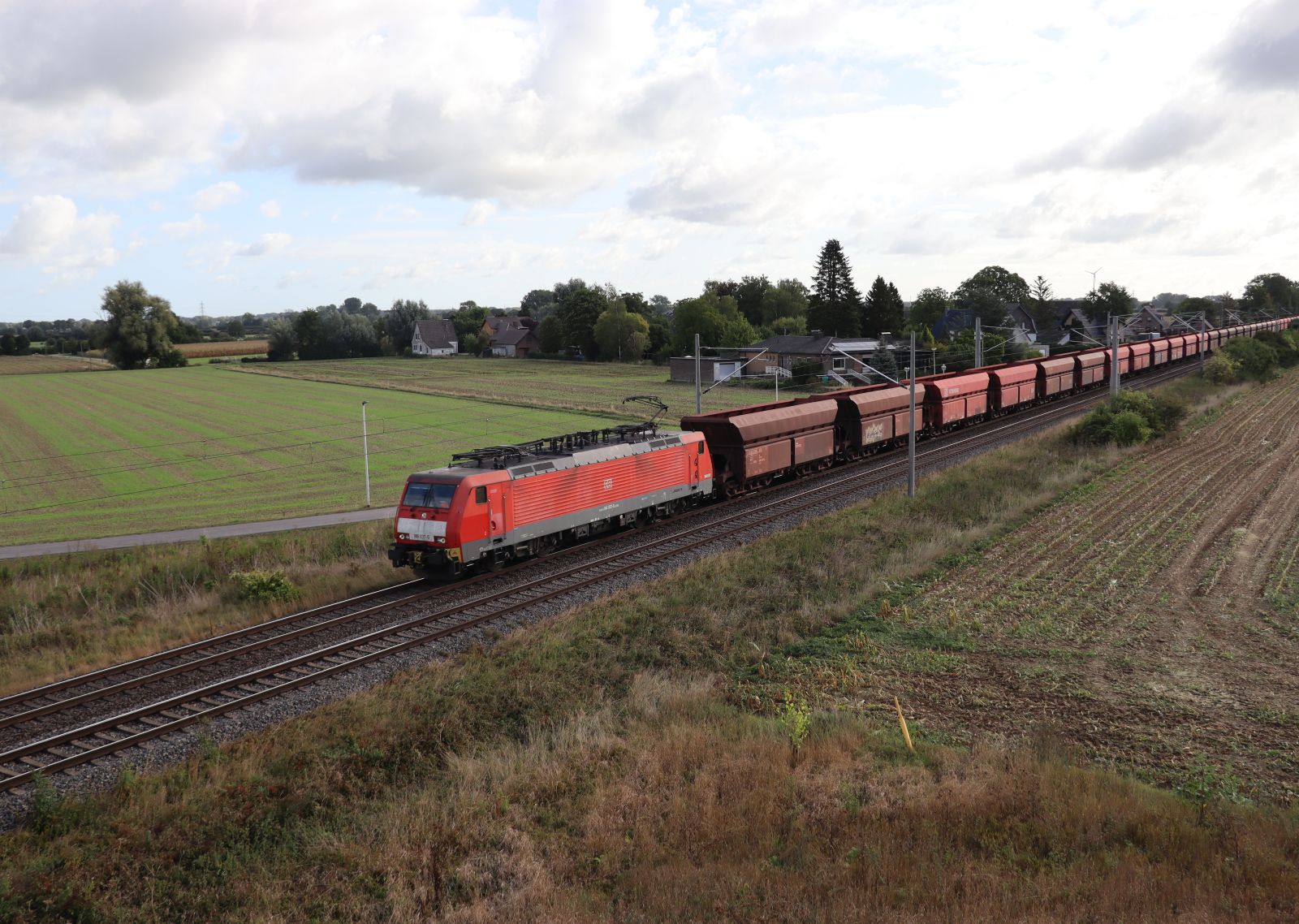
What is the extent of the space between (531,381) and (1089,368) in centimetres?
6052

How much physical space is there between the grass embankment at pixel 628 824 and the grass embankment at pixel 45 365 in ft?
456

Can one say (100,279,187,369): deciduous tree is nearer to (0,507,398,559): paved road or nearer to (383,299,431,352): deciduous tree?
(383,299,431,352): deciduous tree

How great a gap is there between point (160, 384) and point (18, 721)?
4019 inches

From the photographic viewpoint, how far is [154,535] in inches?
1383

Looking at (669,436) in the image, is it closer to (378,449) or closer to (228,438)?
(378,449)

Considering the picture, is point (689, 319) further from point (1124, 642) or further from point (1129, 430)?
point (1124, 642)

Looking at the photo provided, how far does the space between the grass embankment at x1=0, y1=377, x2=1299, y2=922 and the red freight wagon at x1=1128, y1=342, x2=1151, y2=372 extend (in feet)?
225

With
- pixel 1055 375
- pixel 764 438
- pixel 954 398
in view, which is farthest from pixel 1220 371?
pixel 764 438

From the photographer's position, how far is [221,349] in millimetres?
162750

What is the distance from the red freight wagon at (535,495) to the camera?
2419 cm

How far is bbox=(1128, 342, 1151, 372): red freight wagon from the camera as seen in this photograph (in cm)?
7562

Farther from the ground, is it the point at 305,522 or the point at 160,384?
Result: the point at 160,384

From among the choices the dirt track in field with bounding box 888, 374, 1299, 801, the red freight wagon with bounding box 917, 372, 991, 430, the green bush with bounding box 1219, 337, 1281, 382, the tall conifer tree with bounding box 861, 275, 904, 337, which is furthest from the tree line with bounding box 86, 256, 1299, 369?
the dirt track in field with bounding box 888, 374, 1299, 801

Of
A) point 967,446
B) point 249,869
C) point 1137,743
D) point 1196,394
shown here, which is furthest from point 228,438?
point 1196,394
